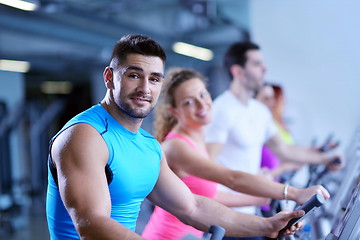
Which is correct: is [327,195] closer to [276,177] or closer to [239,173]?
[239,173]

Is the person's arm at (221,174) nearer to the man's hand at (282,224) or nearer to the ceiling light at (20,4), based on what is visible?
the man's hand at (282,224)

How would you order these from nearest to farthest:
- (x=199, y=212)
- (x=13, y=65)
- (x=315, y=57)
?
(x=199, y=212) → (x=315, y=57) → (x=13, y=65)

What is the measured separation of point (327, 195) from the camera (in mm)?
1764

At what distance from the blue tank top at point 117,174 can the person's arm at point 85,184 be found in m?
0.06

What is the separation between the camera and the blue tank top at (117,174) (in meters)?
1.44

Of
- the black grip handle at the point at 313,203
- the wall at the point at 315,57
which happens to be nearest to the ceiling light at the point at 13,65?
the wall at the point at 315,57

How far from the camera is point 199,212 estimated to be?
1875mm

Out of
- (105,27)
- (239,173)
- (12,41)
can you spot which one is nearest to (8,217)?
(105,27)

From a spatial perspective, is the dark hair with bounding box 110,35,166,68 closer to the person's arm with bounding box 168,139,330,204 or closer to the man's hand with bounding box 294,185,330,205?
the person's arm with bounding box 168,139,330,204

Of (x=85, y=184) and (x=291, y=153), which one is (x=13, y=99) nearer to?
(x=291, y=153)

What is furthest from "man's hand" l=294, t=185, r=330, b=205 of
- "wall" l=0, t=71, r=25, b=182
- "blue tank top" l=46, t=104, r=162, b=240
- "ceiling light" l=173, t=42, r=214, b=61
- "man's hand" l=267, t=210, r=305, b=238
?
"wall" l=0, t=71, r=25, b=182

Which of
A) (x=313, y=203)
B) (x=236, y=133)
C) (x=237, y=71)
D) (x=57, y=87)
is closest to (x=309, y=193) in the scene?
(x=313, y=203)

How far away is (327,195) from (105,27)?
6.67m

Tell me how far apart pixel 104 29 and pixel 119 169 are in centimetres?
681
